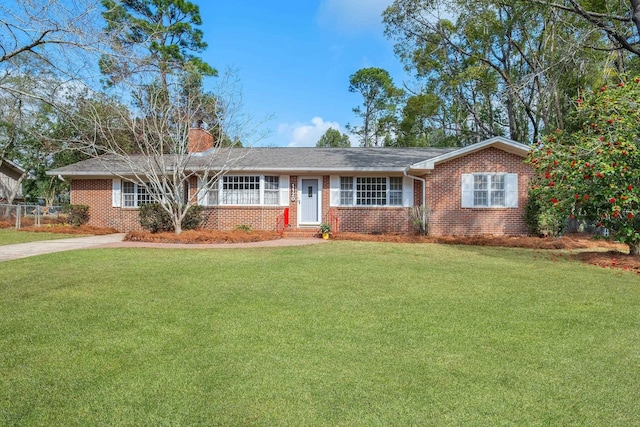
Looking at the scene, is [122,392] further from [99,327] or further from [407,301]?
[407,301]

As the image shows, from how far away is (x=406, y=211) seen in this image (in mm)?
15867

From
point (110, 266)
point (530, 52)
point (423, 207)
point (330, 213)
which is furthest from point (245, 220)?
point (530, 52)

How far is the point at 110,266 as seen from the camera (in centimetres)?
811

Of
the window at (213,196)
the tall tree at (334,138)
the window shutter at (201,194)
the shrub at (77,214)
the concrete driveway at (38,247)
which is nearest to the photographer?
the concrete driveway at (38,247)

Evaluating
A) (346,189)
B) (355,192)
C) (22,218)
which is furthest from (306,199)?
(22,218)

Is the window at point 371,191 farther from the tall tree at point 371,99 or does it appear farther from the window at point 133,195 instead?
the tall tree at point 371,99

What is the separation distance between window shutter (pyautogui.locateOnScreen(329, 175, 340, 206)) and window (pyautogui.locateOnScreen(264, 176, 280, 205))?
212cm

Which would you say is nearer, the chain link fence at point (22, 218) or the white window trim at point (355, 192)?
the white window trim at point (355, 192)

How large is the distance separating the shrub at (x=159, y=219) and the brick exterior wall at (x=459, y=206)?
8.94 m

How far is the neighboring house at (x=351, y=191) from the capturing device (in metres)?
15.2

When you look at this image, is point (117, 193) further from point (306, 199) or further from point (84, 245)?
point (306, 199)

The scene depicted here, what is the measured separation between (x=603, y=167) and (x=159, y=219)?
1387 cm

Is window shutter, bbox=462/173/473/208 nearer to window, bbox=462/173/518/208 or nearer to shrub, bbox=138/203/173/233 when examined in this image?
window, bbox=462/173/518/208

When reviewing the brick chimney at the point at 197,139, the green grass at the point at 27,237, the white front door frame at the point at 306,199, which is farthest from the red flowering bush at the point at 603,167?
the green grass at the point at 27,237
